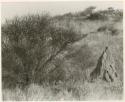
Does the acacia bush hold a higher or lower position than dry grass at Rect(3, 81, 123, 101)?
higher

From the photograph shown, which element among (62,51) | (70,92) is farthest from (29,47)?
(70,92)

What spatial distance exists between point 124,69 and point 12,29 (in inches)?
28.4

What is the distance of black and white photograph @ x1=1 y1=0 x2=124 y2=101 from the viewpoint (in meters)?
1.91

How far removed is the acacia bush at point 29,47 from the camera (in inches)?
75.2

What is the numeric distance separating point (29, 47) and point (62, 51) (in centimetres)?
20

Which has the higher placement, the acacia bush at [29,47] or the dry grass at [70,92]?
the acacia bush at [29,47]

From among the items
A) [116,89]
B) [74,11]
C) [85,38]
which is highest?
[74,11]

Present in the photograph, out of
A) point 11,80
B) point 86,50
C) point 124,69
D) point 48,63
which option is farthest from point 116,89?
point 11,80

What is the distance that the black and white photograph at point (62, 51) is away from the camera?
1914 mm

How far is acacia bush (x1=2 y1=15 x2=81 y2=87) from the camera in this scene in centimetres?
191

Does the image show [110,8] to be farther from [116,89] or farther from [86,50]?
[116,89]

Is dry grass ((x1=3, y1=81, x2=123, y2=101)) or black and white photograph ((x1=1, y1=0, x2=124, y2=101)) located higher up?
black and white photograph ((x1=1, y1=0, x2=124, y2=101))

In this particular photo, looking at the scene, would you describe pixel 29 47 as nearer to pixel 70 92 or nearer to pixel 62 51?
pixel 62 51

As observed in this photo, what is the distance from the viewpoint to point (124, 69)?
1.96 m
